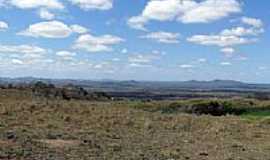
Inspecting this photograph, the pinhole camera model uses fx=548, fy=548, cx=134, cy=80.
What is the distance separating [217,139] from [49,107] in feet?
62.1

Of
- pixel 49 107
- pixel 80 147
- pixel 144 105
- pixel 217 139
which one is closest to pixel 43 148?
pixel 80 147

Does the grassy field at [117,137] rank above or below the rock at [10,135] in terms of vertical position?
below

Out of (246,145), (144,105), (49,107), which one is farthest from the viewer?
(144,105)

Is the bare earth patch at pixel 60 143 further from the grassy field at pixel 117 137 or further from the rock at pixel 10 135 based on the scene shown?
the rock at pixel 10 135

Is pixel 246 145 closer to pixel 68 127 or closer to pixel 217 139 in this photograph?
pixel 217 139

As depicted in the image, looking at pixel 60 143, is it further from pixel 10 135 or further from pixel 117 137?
pixel 117 137

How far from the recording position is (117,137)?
27.2 meters

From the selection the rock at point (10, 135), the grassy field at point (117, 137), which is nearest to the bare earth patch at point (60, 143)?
the grassy field at point (117, 137)

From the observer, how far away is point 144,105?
68.9 meters

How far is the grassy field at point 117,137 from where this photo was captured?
20281mm

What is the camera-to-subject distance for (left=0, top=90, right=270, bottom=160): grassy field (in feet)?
66.5

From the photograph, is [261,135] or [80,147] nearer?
[80,147]

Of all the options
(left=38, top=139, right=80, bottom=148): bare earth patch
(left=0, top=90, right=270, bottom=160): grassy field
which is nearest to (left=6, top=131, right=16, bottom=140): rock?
(left=0, top=90, right=270, bottom=160): grassy field

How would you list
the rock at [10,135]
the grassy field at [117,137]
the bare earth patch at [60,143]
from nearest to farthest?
1. the grassy field at [117,137]
2. the bare earth patch at [60,143]
3. the rock at [10,135]
